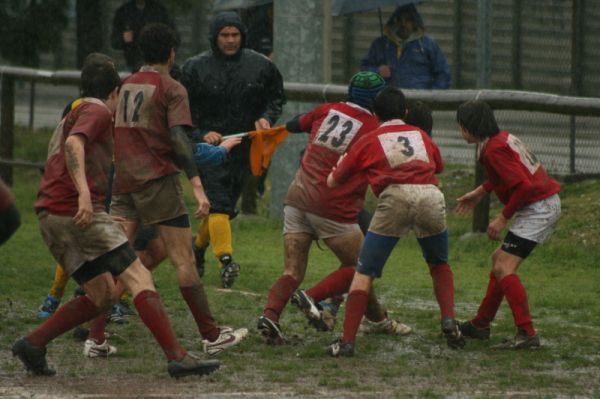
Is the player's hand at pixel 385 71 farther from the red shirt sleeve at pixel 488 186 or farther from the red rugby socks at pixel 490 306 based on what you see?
the red rugby socks at pixel 490 306

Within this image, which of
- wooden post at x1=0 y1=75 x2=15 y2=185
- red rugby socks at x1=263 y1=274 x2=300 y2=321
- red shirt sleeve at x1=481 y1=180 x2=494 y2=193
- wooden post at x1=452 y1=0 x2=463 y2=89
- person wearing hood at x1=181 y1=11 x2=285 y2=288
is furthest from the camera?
wooden post at x1=452 y1=0 x2=463 y2=89

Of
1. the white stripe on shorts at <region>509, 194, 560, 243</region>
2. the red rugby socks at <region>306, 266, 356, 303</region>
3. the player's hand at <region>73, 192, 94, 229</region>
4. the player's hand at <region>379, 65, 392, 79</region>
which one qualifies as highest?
the player's hand at <region>379, 65, 392, 79</region>

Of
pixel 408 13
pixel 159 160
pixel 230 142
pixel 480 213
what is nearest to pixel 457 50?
pixel 408 13

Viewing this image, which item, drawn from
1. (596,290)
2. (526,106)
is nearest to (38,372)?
(596,290)

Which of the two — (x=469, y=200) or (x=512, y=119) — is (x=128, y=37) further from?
(x=469, y=200)

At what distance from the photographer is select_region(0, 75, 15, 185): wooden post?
55.4 ft

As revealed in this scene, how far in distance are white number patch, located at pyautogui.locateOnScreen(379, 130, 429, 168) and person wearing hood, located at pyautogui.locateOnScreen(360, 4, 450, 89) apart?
6.66 m

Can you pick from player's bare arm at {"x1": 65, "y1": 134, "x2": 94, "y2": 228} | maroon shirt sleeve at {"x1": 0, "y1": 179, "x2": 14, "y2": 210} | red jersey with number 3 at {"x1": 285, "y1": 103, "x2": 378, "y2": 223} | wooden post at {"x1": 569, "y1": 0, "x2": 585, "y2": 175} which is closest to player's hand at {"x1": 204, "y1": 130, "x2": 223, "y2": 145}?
red jersey with number 3 at {"x1": 285, "y1": 103, "x2": 378, "y2": 223}

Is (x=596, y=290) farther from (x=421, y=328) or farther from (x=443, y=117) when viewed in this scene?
(x=443, y=117)

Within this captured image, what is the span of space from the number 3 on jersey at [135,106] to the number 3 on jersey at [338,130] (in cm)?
109

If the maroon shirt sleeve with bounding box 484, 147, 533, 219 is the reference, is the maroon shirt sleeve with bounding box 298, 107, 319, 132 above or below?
above

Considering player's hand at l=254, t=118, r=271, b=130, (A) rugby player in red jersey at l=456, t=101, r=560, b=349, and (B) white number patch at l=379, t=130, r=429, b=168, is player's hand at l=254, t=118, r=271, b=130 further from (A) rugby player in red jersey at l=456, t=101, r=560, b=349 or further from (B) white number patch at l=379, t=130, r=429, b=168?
(B) white number patch at l=379, t=130, r=429, b=168

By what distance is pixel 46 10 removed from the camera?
22.0 m

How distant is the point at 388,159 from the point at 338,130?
1.86ft
